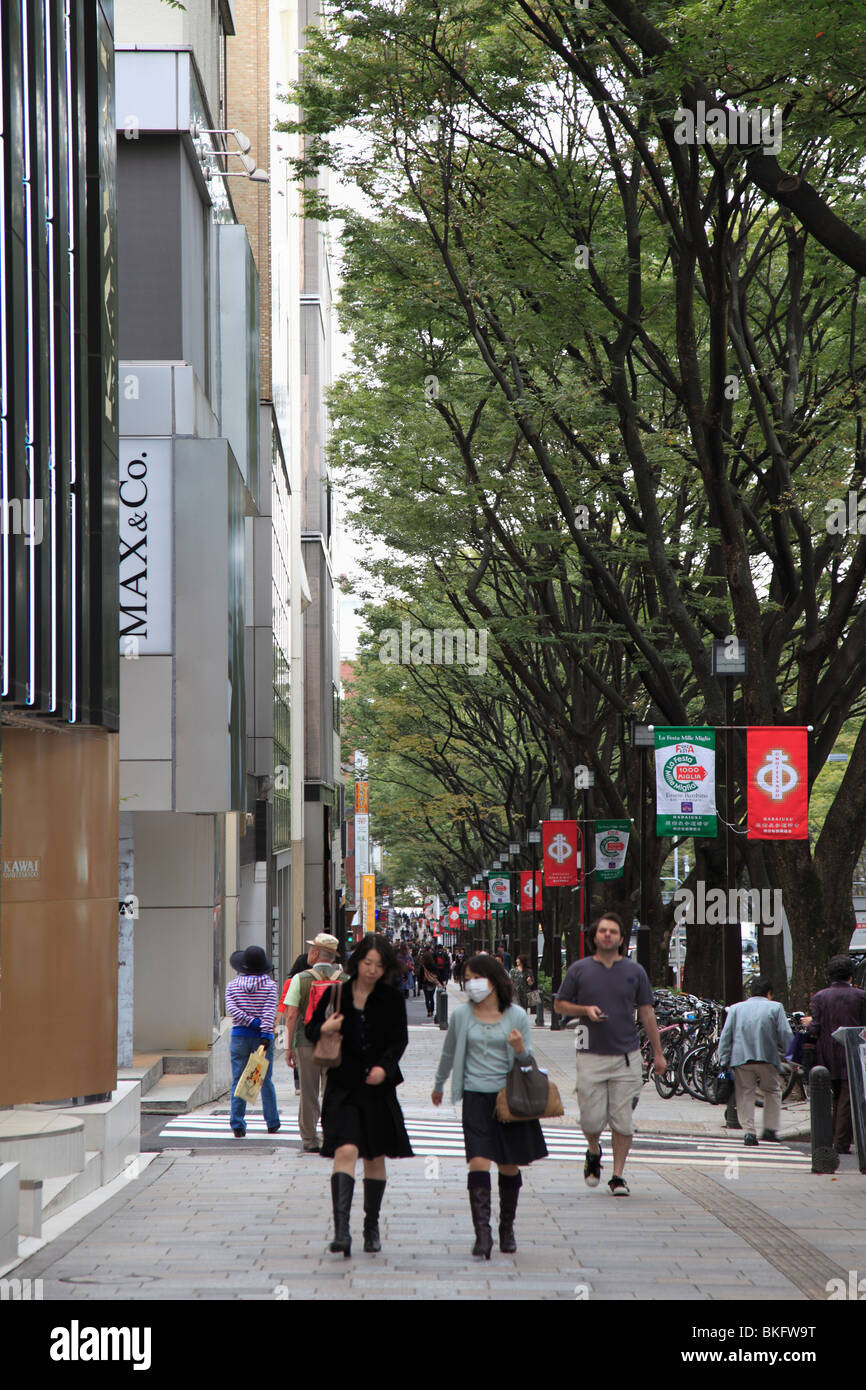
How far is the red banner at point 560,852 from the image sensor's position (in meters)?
31.1

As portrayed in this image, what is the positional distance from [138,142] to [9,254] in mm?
10565

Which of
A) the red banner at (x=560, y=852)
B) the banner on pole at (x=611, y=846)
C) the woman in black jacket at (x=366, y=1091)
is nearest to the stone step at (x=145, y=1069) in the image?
the woman in black jacket at (x=366, y=1091)

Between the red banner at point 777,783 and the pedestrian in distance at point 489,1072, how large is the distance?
858cm

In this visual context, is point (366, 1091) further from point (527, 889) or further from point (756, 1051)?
point (527, 889)

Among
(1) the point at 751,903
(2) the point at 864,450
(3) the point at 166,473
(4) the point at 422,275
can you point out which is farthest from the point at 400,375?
(1) the point at 751,903

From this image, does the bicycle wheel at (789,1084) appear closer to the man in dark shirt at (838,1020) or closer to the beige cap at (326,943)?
the man in dark shirt at (838,1020)

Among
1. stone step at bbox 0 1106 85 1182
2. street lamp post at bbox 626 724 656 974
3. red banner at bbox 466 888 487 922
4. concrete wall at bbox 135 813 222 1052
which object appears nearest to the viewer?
stone step at bbox 0 1106 85 1182

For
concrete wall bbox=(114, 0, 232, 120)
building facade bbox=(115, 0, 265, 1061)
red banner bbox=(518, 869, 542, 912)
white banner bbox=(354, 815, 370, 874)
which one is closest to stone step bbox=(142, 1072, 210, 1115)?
building facade bbox=(115, 0, 265, 1061)

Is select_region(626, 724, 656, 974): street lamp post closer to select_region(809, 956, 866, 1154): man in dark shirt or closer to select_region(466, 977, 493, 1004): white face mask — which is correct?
select_region(809, 956, 866, 1154): man in dark shirt

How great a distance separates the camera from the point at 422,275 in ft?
60.4

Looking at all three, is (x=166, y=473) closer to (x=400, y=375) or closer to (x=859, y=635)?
(x=400, y=375)

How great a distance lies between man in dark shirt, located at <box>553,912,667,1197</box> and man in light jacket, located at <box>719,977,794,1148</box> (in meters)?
4.43

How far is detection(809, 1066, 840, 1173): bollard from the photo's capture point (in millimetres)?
11617

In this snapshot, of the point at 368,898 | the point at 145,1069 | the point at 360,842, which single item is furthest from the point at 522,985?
the point at 368,898
